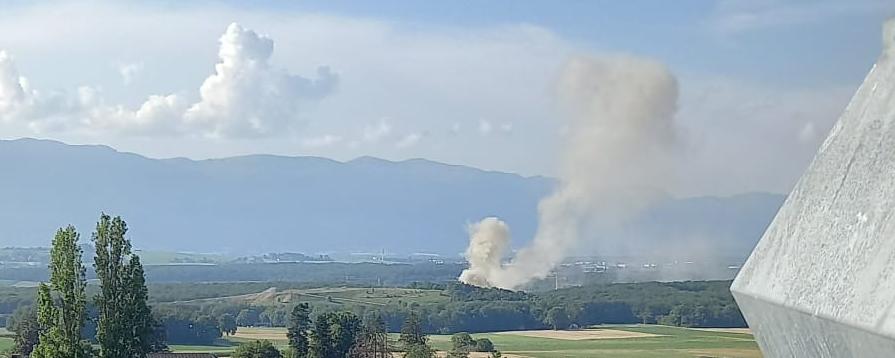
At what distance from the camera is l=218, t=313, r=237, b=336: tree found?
96938mm

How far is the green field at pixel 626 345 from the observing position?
72.1 metres

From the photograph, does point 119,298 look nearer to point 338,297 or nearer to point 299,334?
point 299,334

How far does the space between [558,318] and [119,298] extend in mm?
71154

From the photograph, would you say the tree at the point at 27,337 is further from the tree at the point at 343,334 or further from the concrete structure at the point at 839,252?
the concrete structure at the point at 839,252

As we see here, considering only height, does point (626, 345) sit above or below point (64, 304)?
below

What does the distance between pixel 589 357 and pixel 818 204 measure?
64.0m

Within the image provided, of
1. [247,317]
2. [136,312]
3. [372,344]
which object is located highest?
[247,317]

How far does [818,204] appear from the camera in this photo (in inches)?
380

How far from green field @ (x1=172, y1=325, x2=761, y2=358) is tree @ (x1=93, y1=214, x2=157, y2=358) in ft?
106

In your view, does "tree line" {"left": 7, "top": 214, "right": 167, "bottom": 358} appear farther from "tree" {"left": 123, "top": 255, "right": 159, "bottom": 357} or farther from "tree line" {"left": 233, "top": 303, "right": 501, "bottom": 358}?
"tree line" {"left": 233, "top": 303, "right": 501, "bottom": 358}

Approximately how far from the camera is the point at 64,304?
37.2 metres

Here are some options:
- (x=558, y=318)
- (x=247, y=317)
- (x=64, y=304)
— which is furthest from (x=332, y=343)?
(x=247, y=317)

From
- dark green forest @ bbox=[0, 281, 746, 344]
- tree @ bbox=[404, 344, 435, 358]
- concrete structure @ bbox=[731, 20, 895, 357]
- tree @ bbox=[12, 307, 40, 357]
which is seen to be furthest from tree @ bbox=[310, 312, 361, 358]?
concrete structure @ bbox=[731, 20, 895, 357]

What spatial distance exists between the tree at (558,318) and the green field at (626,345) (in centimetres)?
935
